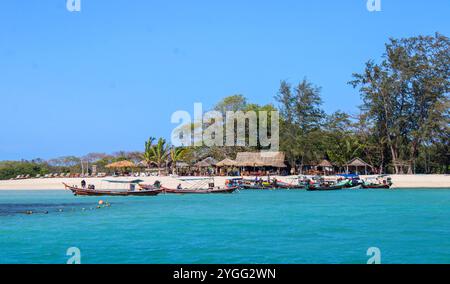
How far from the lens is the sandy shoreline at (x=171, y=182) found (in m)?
50.0

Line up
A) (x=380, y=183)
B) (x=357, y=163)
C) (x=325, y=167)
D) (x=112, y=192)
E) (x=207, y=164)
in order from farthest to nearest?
1. (x=325, y=167)
2. (x=207, y=164)
3. (x=357, y=163)
4. (x=380, y=183)
5. (x=112, y=192)

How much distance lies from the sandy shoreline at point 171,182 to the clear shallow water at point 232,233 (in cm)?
1676

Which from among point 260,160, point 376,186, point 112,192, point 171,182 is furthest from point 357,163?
point 112,192

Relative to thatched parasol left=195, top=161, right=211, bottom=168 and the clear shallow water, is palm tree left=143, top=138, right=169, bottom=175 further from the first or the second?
the clear shallow water

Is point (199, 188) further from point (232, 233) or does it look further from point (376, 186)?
point (232, 233)

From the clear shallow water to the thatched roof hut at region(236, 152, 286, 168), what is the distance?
2191cm

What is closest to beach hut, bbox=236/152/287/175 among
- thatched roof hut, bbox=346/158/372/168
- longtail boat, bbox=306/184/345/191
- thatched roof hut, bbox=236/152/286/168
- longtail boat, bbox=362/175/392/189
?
thatched roof hut, bbox=236/152/286/168

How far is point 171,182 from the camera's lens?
51.9m

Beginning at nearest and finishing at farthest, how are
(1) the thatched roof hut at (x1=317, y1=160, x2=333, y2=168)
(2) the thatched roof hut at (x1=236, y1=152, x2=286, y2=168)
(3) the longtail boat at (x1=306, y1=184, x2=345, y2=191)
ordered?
(3) the longtail boat at (x1=306, y1=184, x2=345, y2=191) < (2) the thatched roof hut at (x1=236, y1=152, x2=286, y2=168) < (1) the thatched roof hut at (x1=317, y1=160, x2=333, y2=168)

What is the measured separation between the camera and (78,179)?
185 ft

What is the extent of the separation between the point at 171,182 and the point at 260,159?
9356 millimetres

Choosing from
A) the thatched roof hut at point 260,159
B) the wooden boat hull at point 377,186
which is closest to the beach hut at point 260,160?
the thatched roof hut at point 260,159

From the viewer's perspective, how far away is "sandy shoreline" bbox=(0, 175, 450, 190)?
5003 cm

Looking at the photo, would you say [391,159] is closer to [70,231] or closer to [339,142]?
[339,142]
